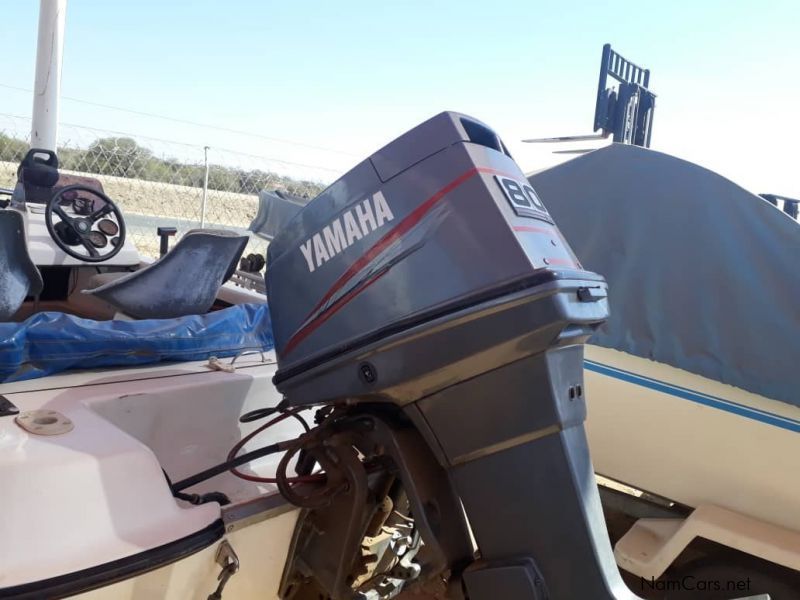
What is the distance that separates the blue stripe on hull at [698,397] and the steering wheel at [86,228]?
248cm

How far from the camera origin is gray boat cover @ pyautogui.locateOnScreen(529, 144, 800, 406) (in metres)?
2.57

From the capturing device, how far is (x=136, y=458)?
1.36 meters

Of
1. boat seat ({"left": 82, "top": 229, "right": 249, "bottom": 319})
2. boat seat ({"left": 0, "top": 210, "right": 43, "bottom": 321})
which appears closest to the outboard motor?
boat seat ({"left": 82, "top": 229, "right": 249, "bottom": 319})

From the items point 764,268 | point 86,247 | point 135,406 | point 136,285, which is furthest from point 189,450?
point 764,268

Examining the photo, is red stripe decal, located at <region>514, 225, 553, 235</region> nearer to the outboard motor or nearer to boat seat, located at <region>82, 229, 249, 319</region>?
the outboard motor

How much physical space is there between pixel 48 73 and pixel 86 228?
7.88ft

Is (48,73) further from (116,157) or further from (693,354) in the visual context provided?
(693,354)

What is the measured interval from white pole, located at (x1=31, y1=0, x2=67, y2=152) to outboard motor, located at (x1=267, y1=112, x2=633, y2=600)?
14.1 feet

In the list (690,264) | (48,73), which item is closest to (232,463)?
(690,264)

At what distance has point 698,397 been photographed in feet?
8.83

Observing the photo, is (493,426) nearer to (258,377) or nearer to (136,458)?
(136,458)

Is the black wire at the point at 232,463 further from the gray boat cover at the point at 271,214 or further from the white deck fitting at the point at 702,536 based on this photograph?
the gray boat cover at the point at 271,214

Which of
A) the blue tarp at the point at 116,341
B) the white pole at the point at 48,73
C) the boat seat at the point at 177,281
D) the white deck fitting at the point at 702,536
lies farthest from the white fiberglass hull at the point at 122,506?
the white pole at the point at 48,73

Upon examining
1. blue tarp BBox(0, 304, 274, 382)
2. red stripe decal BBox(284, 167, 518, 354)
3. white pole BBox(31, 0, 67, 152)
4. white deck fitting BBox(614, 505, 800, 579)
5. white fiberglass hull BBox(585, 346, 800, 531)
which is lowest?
white deck fitting BBox(614, 505, 800, 579)
